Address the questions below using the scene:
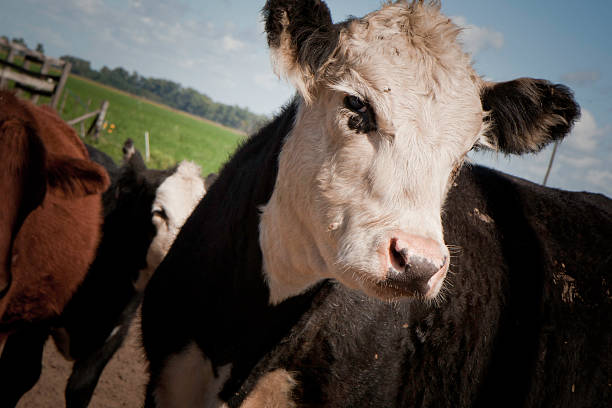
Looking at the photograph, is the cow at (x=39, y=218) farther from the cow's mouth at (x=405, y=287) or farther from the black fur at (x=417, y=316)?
the cow's mouth at (x=405, y=287)

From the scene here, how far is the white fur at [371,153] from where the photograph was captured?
4.85 feet

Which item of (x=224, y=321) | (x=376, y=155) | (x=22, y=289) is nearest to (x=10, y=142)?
(x=22, y=289)

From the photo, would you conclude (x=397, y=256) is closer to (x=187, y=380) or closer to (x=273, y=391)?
(x=273, y=391)

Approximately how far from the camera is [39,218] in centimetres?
276

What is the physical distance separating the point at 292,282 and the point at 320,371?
412 millimetres

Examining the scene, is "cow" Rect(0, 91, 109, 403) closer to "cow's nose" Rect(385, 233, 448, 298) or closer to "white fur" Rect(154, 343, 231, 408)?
"white fur" Rect(154, 343, 231, 408)

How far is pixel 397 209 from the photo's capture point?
145cm

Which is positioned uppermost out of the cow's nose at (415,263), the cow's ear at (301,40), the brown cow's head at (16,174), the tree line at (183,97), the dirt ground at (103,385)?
the tree line at (183,97)

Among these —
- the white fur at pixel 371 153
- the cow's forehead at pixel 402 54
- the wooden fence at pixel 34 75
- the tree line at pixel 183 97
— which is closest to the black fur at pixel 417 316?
the white fur at pixel 371 153

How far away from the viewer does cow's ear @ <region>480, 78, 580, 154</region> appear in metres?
2.10

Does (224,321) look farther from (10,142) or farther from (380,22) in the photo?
(380,22)

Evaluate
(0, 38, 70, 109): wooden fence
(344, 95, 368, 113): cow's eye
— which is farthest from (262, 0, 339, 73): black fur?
(0, 38, 70, 109): wooden fence

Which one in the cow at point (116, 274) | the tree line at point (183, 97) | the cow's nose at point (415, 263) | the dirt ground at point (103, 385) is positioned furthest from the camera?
the tree line at point (183, 97)

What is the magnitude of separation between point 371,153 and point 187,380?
5.13 ft
